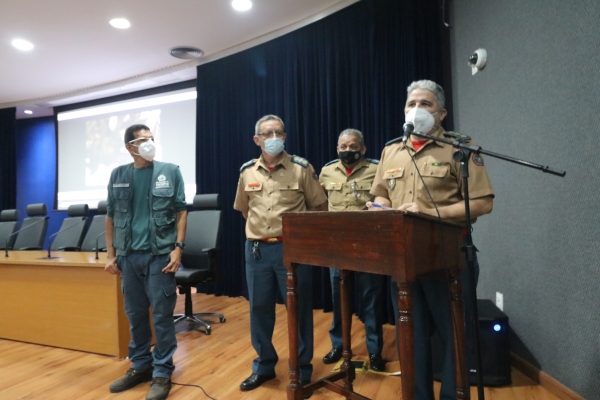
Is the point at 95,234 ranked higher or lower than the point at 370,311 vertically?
higher

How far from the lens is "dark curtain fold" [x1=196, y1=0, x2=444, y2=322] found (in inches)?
124

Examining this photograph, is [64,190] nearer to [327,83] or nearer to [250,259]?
[327,83]

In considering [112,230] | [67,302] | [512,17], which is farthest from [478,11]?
[67,302]

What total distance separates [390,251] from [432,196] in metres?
0.44

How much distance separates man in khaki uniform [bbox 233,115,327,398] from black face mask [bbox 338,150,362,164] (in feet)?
1.77

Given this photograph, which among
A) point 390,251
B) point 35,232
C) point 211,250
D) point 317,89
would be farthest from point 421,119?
point 35,232

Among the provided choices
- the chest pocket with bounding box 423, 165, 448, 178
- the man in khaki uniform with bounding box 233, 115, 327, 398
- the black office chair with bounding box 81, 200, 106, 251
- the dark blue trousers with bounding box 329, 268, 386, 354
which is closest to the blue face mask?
the man in khaki uniform with bounding box 233, 115, 327, 398

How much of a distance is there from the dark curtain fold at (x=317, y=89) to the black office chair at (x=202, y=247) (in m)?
0.90

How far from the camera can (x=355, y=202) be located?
8.24 ft

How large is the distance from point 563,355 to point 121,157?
5493mm

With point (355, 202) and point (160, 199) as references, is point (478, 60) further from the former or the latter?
point (160, 199)

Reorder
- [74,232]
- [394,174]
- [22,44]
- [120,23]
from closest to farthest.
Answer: [394,174] → [120,23] → [22,44] → [74,232]

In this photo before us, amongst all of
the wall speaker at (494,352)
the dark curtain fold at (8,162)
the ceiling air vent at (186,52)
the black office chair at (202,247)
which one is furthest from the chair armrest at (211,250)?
the dark curtain fold at (8,162)

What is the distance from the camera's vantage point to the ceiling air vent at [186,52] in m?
4.34
